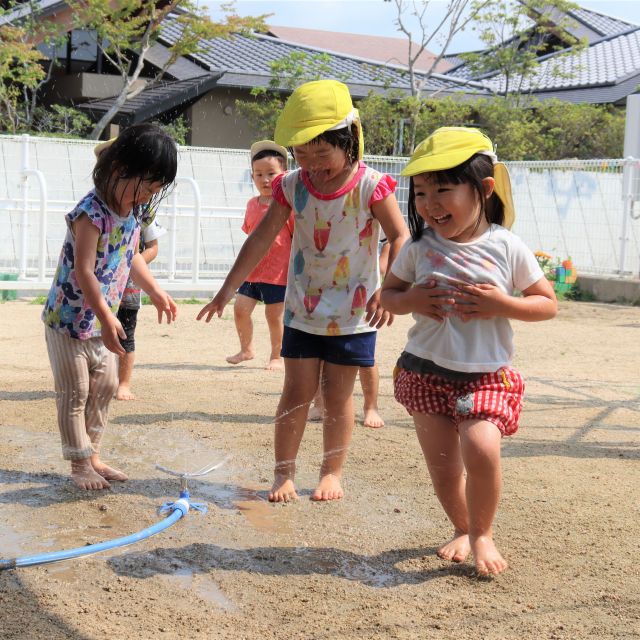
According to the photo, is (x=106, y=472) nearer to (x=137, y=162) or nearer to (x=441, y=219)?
(x=137, y=162)

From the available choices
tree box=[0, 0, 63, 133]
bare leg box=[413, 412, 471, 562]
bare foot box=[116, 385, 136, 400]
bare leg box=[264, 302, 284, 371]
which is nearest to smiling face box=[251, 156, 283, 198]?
bare leg box=[264, 302, 284, 371]

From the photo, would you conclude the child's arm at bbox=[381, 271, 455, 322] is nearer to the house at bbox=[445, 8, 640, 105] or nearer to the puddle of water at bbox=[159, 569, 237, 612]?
the puddle of water at bbox=[159, 569, 237, 612]

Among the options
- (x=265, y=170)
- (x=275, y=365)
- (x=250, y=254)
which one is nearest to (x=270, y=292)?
(x=275, y=365)

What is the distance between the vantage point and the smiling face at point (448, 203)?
2.78m

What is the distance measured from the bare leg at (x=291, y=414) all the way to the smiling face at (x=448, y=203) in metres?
0.98

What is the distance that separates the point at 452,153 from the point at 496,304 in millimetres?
456

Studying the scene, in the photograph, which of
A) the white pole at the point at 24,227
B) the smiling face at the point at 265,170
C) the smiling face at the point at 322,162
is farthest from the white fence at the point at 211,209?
the smiling face at the point at 322,162

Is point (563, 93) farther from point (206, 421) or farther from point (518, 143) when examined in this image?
point (206, 421)

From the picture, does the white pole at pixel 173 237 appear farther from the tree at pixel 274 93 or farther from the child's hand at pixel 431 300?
the child's hand at pixel 431 300

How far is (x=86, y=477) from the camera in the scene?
11.9 ft

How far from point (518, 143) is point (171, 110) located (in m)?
7.06

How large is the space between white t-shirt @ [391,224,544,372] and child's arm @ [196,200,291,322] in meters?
0.86

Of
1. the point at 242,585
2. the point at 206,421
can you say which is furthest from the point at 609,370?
the point at 242,585

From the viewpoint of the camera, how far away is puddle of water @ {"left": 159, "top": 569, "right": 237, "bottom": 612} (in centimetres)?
257
